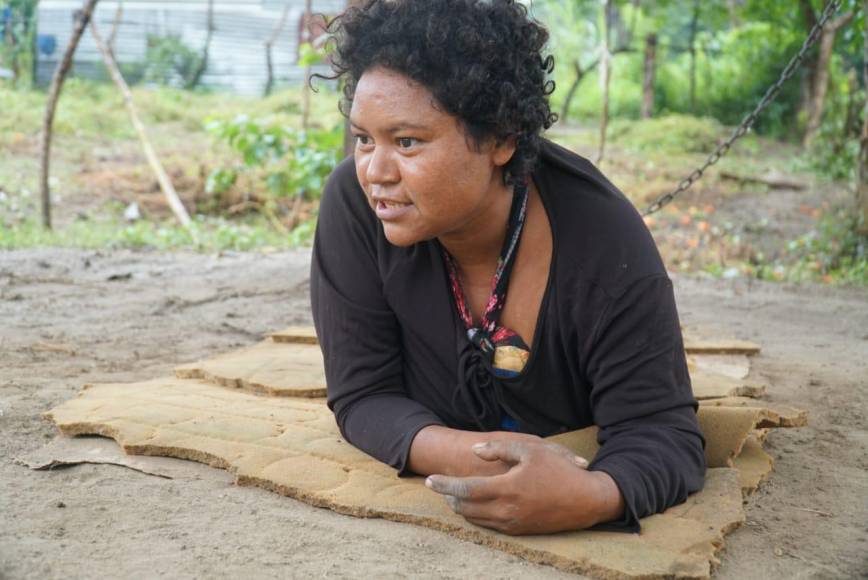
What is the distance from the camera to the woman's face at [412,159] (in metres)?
2.46

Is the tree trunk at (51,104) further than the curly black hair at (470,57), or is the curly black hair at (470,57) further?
the tree trunk at (51,104)

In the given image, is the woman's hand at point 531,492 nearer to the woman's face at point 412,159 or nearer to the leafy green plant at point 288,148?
the woman's face at point 412,159

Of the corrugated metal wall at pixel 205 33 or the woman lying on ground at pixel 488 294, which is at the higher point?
the woman lying on ground at pixel 488 294

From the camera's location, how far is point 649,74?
16.6 metres

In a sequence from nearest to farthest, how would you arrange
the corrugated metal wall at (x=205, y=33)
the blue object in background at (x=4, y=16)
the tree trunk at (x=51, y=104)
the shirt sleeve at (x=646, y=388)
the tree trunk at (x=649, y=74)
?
the shirt sleeve at (x=646, y=388) < the tree trunk at (x=51, y=104) < the blue object in background at (x=4, y=16) < the tree trunk at (x=649, y=74) < the corrugated metal wall at (x=205, y=33)

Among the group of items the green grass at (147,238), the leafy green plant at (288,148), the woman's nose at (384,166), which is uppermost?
the woman's nose at (384,166)

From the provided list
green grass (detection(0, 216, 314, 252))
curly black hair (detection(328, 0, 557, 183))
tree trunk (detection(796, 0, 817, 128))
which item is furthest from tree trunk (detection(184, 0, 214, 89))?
curly black hair (detection(328, 0, 557, 183))

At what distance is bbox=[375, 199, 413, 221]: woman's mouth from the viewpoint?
8.24 feet

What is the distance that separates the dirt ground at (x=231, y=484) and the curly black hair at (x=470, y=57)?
3.26 ft

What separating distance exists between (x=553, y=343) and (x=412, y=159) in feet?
2.02

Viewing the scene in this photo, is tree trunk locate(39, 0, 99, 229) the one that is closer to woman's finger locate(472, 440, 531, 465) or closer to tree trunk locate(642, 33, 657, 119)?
woman's finger locate(472, 440, 531, 465)

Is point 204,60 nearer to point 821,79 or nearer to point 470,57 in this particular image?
point 821,79

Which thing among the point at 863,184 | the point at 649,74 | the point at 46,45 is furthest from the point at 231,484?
the point at 46,45

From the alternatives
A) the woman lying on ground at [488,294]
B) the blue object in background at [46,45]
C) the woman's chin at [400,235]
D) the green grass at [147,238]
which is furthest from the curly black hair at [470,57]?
the blue object in background at [46,45]
